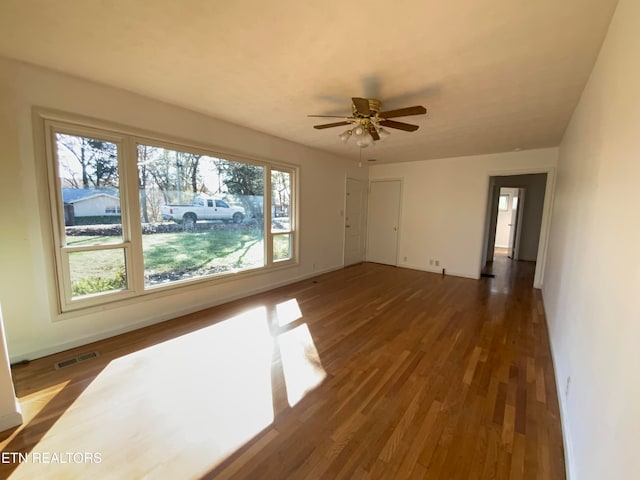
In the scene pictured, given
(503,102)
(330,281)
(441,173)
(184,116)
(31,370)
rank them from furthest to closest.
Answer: (441,173), (330,281), (184,116), (503,102), (31,370)

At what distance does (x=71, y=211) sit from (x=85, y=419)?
182cm

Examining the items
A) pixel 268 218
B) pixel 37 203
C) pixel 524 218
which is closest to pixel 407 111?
pixel 268 218

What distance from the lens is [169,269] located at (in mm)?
3240

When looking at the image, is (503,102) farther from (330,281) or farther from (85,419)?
(85,419)

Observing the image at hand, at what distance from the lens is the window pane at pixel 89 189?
2461mm

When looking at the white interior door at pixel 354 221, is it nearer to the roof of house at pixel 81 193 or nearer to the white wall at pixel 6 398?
the roof of house at pixel 81 193

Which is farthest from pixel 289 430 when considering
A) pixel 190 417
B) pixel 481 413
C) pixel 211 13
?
pixel 211 13

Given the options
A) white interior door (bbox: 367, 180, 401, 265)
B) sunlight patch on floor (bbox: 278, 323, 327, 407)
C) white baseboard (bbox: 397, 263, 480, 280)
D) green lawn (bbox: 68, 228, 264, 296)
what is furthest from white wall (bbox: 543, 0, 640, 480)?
white interior door (bbox: 367, 180, 401, 265)

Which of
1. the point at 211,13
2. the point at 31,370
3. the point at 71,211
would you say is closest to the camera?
the point at 211,13

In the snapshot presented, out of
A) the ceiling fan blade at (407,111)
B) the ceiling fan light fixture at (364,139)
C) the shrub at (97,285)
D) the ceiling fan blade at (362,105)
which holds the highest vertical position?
the ceiling fan blade at (362,105)

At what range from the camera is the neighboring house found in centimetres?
249

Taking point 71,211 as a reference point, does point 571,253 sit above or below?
below

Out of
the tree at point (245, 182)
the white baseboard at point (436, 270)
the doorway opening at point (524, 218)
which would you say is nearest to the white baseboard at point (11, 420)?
the tree at point (245, 182)

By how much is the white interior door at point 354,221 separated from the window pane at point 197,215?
2339mm
